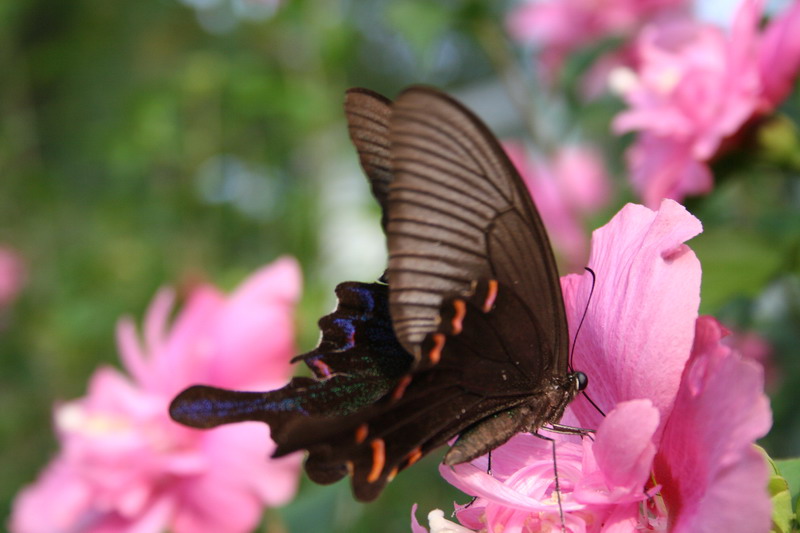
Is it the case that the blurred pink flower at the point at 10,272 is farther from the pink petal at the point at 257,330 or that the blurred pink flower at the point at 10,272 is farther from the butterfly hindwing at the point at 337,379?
the butterfly hindwing at the point at 337,379

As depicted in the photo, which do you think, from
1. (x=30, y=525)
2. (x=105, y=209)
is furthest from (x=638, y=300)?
(x=105, y=209)

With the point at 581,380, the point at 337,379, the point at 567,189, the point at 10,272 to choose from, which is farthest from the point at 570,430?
the point at 10,272

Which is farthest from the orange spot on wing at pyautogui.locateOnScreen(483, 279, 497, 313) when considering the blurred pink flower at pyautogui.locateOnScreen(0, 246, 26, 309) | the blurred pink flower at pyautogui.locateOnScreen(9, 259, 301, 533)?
the blurred pink flower at pyautogui.locateOnScreen(0, 246, 26, 309)

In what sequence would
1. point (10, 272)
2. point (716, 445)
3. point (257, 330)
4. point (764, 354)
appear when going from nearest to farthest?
point (716, 445) → point (257, 330) → point (764, 354) → point (10, 272)

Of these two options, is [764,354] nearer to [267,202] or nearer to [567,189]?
[567,189]

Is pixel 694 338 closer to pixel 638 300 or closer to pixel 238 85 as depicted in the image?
pixel 638 300

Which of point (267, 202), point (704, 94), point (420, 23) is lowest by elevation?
point (704, 94)

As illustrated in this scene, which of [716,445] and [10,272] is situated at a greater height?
[10,272]

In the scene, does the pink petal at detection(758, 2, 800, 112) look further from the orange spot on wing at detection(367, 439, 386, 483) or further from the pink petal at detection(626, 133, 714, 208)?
the orange spot on wing at detection(367, 439, 386, 483)
